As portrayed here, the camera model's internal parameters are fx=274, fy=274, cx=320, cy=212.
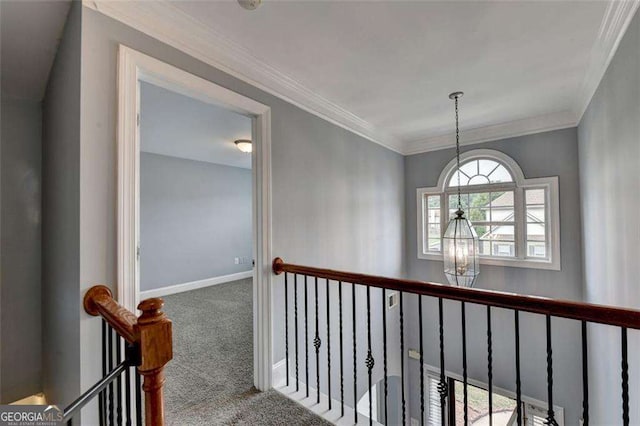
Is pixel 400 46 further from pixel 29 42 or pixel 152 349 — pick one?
pixel 29 42

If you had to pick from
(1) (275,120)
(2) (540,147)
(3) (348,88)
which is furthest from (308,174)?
(2) (540,147)

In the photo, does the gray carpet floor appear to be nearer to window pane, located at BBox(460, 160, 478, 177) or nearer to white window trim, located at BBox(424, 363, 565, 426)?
white window trim, located at BBox(424, 363, 565, 426)

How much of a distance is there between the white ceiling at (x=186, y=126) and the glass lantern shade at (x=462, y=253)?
2.76 m

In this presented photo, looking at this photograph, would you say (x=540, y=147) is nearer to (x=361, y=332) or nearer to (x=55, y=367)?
(x=361, y=332)

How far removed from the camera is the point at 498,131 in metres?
3.86

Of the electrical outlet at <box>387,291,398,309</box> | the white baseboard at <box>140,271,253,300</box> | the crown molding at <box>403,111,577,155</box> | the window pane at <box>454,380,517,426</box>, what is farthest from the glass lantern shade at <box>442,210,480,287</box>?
the white baseboard at <box>140,271,253,300</box>

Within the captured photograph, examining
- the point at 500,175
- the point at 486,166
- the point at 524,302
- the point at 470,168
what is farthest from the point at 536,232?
the point at 524,302

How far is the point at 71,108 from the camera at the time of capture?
146 centimetres

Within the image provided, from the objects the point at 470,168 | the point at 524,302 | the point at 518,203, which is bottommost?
the point at 524,302

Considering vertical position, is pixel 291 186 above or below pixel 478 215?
above

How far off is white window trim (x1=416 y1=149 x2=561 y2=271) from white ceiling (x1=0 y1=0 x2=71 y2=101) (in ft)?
14.7

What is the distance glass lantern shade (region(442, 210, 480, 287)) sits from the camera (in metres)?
3.05

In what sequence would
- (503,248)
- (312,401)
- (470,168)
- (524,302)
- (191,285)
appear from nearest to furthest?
(524,302)
(312,401)
(503,248)
(470,168)
(191,285)

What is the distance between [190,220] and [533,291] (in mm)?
5651
